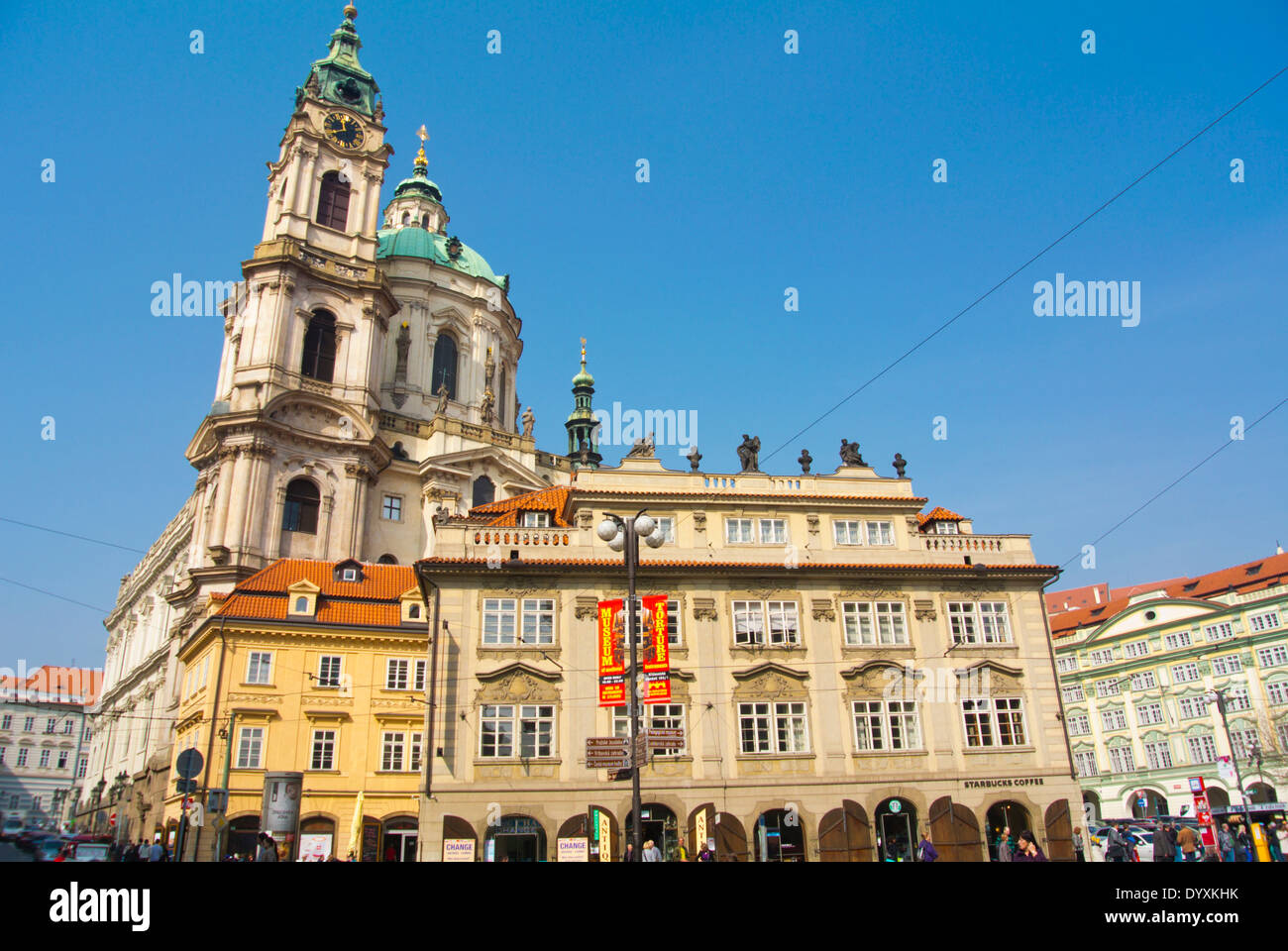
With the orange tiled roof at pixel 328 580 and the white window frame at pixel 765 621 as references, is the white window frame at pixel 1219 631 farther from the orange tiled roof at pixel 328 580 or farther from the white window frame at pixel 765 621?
the orange tiled roof at pixel 328 580

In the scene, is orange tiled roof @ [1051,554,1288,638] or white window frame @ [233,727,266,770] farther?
orange tiled roof @ [1051,554,1288,638]

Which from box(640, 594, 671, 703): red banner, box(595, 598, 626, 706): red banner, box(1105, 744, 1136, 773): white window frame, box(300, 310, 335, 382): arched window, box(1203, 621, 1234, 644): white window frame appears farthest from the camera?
box(1105, 744, 1136, 773): white window frame

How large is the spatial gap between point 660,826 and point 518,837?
4605mm

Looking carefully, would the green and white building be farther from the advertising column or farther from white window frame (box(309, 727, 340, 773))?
the advertising column

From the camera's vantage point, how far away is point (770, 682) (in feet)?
105

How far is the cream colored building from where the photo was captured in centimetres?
2983

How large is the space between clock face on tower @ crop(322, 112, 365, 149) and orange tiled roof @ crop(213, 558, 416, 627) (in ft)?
116

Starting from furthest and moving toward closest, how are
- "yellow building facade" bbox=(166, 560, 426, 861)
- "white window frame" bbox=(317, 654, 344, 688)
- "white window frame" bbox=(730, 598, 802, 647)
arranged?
"white window frame" bbox=(317, 654, 344, 688) → "yellow building facade" bbox=(166, 560, 426, 861) → "white window frame" bbox=(730, 598, 802, 647)

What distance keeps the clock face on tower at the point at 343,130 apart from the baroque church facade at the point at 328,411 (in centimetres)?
13

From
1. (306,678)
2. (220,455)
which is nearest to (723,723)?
(306,678)

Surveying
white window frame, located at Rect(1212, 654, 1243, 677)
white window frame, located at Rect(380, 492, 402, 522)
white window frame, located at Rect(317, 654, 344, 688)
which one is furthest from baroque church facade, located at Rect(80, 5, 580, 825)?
white window frame, located at Rect(1212, 654, 1243, 677)

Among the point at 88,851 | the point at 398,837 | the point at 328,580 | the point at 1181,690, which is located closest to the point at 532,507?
the point at 328,580
